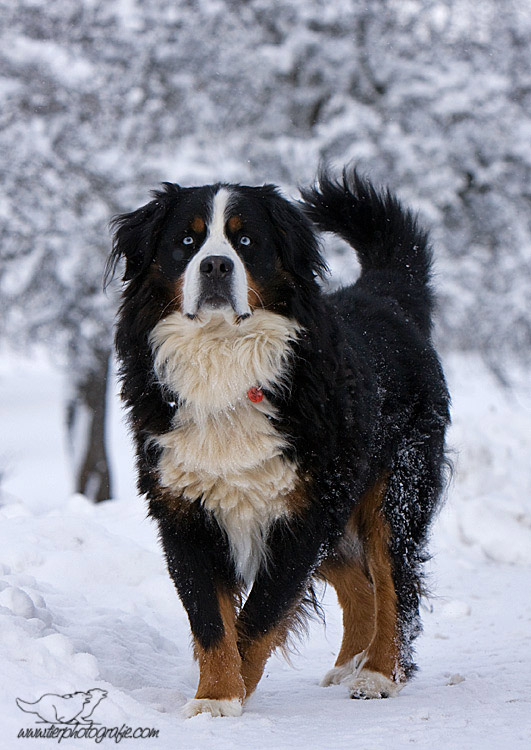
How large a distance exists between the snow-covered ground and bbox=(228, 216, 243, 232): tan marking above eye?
1.64m

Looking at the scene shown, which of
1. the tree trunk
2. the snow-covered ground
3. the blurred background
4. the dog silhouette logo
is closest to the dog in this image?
the snow-covered ground

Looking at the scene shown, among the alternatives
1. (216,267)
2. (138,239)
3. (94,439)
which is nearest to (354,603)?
(216,267)

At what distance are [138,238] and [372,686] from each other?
6.86 ft

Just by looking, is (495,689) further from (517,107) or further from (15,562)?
(517,107)

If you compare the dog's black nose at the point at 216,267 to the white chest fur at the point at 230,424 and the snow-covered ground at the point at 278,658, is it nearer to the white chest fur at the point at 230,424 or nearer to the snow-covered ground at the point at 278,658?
the white chest fur at the point at 230,424

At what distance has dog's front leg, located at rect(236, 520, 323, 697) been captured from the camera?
11.3ft

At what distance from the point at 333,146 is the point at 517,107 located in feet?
9.47

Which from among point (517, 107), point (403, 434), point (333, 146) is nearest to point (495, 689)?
point (403, 434)

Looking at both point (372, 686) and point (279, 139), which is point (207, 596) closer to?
point (372, 686)

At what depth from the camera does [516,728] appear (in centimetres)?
273

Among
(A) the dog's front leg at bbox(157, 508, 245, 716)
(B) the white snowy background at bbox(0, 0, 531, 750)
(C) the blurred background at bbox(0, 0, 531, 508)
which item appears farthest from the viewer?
(C) the blurred background at bbox(0, 0, 531, 508)

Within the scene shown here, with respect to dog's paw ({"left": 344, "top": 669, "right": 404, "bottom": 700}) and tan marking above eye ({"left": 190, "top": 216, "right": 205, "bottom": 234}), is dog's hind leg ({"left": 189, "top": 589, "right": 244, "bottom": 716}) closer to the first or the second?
dog's paw ({"left": 344, "top": 669, "right": 404, "bottom": 700})

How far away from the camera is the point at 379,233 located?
5020 mm

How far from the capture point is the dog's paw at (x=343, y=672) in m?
4.12
